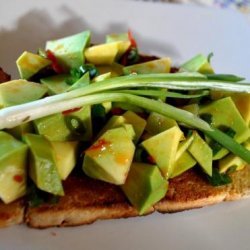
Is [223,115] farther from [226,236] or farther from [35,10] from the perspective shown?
[35,10]

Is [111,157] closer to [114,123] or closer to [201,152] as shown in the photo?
[114,123]

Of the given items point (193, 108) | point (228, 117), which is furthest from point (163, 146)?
point (228, 117)

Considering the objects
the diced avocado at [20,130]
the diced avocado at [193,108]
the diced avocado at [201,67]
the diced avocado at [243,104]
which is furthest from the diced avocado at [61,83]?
the diced avocado at [243,104]

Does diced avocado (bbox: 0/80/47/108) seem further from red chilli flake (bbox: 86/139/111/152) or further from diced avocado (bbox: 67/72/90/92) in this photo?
red chilli flake (bbox: 86/139/111/152)

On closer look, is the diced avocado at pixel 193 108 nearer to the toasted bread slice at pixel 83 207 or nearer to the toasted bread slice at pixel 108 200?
the toasted bread slice at pixel 108 200

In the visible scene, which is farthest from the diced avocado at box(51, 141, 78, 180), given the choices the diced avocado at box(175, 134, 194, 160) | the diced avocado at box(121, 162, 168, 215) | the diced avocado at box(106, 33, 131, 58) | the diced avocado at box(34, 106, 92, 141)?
the diced avocado at box(106, 33, 131, 58)

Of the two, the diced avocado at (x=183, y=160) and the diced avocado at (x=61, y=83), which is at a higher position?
the diced avocado at (x=61, y=83)
